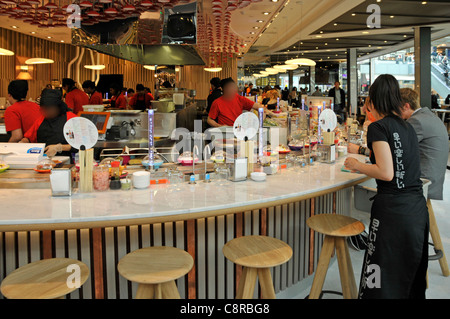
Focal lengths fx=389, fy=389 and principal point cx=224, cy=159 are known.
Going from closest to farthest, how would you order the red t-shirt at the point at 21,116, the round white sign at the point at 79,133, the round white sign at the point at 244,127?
the round white sign at the point at 79,133 < the round white sign at the point at 244,127 < the red t-shirt at the point at 21,116

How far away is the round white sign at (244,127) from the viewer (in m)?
2.91

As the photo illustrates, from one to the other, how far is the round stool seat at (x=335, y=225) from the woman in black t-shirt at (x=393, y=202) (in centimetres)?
17

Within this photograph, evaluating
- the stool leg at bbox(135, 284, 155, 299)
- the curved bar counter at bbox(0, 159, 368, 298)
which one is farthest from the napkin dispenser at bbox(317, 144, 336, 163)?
the stool leg at bbox(135, 284, 155, 299)

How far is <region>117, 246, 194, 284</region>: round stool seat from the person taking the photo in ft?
5.98

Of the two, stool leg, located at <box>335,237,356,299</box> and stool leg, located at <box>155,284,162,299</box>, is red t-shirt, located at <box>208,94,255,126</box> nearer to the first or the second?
stool leg, located at <box>335,237,356,299</box>

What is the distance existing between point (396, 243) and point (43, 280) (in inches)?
76.2

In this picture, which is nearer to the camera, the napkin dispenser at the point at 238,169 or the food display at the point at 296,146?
the napkin dispenser at the point at 238,169

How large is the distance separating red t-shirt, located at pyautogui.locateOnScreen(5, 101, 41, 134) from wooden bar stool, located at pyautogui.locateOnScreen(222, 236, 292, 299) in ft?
9.38

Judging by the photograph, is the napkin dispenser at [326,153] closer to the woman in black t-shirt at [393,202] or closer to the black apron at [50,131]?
the woman in black t-shirt at [393,202]

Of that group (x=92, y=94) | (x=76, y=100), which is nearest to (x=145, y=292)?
(x=76, y=100)

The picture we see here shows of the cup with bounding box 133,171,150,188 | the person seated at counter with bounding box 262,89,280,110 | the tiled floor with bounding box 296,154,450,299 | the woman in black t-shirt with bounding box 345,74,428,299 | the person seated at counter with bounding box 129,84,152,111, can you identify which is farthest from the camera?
the person seated at counter with bounding box 129,84,152,111

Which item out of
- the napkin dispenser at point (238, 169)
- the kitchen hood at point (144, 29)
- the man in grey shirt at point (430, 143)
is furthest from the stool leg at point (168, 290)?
the kitchen hood at point (144, 29)

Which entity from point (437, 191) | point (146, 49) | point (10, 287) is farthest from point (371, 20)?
point (10, 287)

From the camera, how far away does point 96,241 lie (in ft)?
→ 7.58
